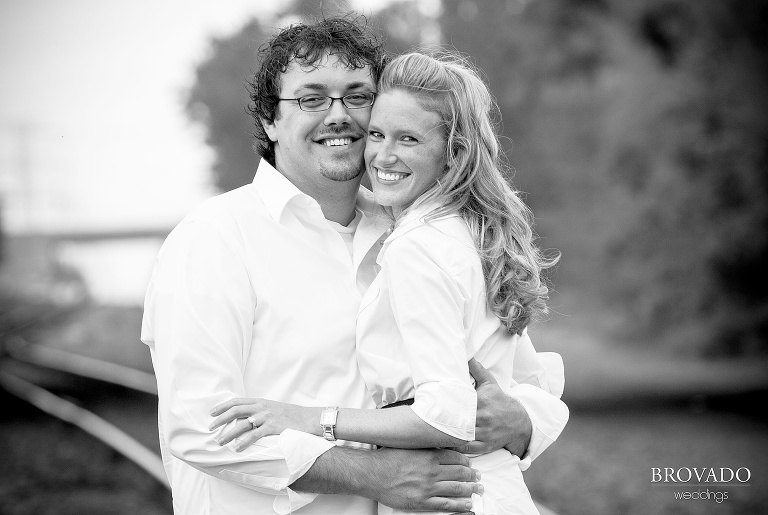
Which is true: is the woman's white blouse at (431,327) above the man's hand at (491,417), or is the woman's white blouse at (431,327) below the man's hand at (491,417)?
above

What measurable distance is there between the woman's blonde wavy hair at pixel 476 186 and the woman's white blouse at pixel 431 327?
0.16 feet

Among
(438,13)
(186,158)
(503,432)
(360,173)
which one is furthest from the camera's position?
(438,13)

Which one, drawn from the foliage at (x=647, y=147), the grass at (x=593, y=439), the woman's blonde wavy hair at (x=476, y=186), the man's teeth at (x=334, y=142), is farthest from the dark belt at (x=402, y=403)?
the foliage at (x=647, y=147)

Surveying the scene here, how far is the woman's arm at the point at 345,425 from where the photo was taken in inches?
61.5

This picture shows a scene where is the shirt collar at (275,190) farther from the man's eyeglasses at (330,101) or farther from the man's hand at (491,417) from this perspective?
the man's hand at (491,417)

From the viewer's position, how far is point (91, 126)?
229 inches

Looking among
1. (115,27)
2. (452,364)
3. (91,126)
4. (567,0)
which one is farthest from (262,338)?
(567,0)

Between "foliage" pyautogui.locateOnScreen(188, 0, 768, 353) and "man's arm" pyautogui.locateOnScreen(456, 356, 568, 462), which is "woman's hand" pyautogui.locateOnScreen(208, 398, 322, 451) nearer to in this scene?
"man's arm" pyautogui.locateOnScreen(456, 356, 568, 462)

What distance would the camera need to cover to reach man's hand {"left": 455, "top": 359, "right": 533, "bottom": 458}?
1689 mm

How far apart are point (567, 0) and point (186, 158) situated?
4.05 m

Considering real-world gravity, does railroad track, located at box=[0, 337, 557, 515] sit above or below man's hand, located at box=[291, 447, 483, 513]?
above

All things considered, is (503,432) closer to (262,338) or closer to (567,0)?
(262,338)

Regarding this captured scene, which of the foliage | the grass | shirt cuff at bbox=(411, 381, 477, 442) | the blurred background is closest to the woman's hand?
shirt cuff at bbox=(411, 381, 477, 442)

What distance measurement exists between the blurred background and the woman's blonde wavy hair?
3.01 m
